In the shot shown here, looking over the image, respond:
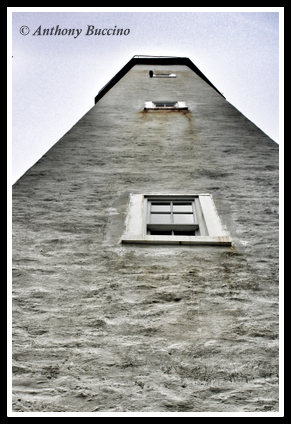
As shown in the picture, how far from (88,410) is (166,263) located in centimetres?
172

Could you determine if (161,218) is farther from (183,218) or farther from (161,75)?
(161,75)

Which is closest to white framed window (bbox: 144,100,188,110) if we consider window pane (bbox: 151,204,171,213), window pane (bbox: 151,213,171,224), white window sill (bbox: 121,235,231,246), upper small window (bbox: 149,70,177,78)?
upper small window (bbox: 149,70,177,78)

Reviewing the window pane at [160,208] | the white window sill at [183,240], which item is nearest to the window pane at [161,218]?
the window pane at [160,208]

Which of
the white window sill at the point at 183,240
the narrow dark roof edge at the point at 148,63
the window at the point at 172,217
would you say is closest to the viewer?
the white window sill at the point at 183,240

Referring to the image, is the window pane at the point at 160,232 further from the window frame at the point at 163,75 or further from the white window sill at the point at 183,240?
the window frame at the point at 163,75

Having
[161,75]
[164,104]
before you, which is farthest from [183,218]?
[161,75]

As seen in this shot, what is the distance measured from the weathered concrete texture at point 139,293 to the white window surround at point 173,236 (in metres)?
0.11

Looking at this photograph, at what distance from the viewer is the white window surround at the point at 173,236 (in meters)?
3.97

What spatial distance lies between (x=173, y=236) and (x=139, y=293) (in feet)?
3.38

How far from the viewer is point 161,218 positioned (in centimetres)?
480

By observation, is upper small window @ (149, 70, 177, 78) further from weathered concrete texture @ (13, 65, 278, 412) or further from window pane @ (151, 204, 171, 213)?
window pane @ (151, 204, 171, 213)

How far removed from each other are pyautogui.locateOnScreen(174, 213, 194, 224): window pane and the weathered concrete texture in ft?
1.70

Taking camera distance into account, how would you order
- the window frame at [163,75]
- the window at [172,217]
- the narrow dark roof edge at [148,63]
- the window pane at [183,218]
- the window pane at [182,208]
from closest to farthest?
1. the window at [172,217]
2. the window pane at [183,218]
3. the window pane at [182,208]
4. the window frame at [163,75]
5. the narrow dark roof edge at [148,63]

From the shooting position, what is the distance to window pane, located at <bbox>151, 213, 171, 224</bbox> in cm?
473
